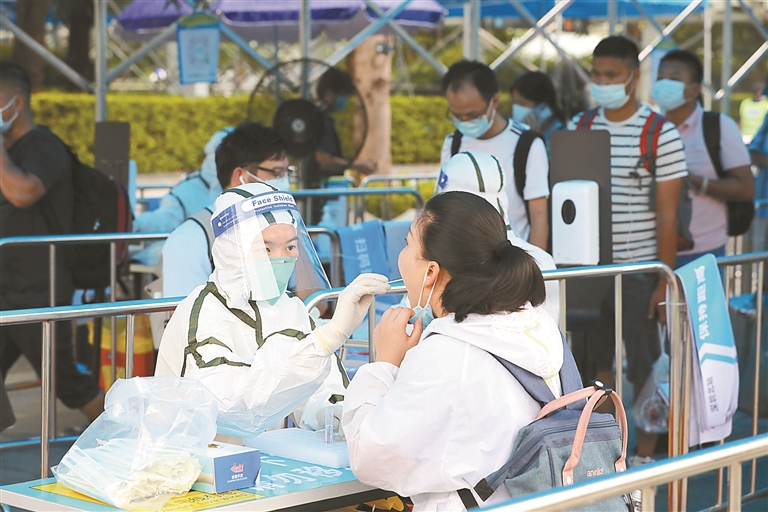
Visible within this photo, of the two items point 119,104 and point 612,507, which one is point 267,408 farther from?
point 119,104

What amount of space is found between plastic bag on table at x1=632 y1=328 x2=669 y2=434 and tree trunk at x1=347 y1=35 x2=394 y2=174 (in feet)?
33.0

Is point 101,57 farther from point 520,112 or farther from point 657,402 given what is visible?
point 657,402

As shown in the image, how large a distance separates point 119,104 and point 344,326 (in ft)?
64.3

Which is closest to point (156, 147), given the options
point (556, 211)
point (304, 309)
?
point (556, 211)

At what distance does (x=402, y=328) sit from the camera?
8.52 ft

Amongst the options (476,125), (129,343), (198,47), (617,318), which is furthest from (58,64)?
(617,318)

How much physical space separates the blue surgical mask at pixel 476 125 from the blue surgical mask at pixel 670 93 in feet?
4.89

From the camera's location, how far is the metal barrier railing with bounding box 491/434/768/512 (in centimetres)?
183

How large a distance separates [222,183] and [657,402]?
2.41 m

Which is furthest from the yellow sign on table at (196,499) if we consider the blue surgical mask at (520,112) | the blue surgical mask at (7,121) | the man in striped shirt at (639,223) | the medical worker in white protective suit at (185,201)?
the blue surgical mask at (520,112)

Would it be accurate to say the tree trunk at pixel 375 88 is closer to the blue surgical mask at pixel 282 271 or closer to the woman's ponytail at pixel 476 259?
the blue surgical mask at pixel 282 271

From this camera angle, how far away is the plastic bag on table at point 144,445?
2381 millimetres

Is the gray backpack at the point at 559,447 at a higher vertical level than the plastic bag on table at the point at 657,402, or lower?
higher

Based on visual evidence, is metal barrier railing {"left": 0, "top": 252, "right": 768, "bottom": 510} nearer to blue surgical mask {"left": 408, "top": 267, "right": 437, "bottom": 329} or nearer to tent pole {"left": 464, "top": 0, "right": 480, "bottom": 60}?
blue surgical mask {"left": 408, "top": 267, "right": 437, "bottom": 329}
